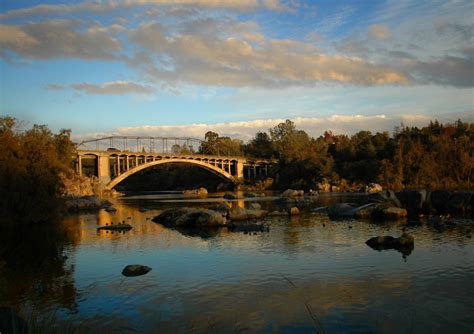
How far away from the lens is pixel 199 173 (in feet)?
450

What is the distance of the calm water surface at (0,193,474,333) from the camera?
40.2 ft

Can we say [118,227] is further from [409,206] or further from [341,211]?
[409,206]

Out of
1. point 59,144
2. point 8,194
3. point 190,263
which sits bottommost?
point 190,263

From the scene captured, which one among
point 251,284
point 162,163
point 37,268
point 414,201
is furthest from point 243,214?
point 162,163

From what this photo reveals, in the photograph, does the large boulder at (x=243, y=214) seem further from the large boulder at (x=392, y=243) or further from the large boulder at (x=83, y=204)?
the large boulder at (x=83, y=204)

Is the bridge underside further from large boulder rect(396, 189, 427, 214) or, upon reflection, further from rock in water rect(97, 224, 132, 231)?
large boulder rect(396, 189, 427, 214)

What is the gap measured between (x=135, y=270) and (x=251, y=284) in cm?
498

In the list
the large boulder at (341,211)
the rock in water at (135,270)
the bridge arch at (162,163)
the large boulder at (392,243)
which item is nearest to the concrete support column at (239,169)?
the bridge arch at (162,163)

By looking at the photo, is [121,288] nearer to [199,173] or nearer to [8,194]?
[8,194]

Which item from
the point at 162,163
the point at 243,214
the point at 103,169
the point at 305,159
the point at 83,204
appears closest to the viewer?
the point at 243,214

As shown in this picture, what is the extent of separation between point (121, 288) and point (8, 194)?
71.0 feet

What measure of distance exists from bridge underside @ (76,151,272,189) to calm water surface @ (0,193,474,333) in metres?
60.8

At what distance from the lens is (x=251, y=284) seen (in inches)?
631

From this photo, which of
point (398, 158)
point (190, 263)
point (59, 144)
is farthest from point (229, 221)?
point (398, 158)
